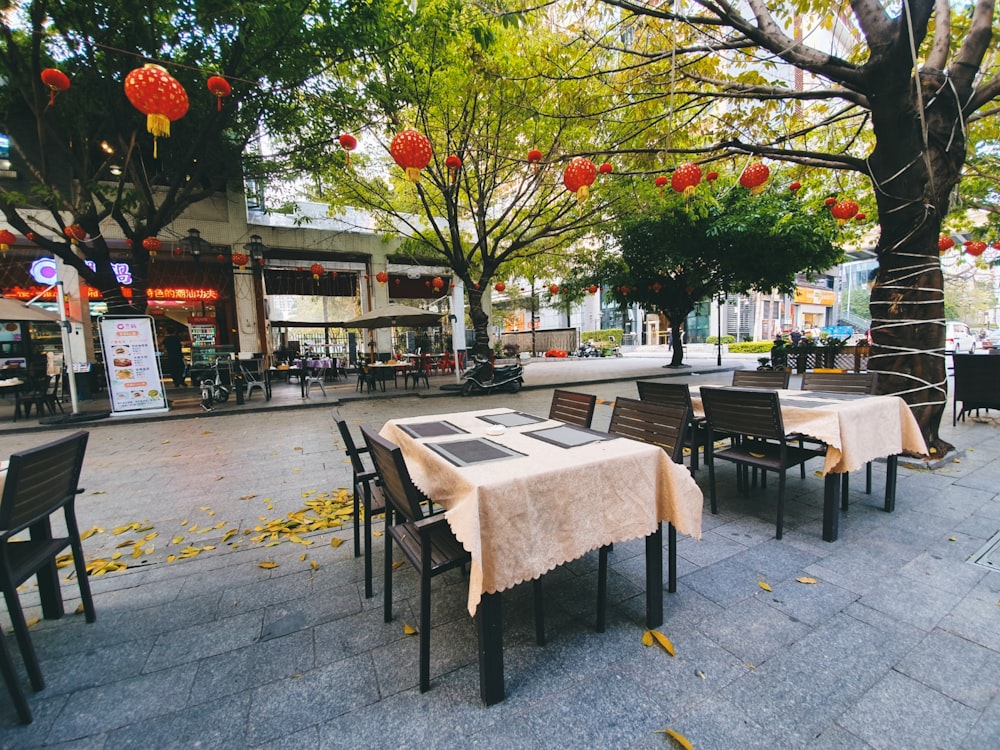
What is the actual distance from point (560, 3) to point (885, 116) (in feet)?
14.1

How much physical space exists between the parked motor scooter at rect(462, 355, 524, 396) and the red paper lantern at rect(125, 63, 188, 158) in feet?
28.2

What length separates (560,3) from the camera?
19.0ft

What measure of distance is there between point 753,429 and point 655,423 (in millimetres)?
1137

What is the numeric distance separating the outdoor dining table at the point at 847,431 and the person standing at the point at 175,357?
1753 centimetres

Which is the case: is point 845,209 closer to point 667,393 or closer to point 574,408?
point 667,393

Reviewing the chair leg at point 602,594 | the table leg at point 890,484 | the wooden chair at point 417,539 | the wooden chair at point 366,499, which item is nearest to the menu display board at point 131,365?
the wooden chair at point 366,499

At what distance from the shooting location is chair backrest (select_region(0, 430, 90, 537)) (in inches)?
67.7

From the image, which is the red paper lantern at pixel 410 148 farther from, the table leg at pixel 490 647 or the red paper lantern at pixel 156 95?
the table leg at pixel 490 647

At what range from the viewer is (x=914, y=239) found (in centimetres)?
446

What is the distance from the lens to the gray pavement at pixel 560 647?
1614 mm

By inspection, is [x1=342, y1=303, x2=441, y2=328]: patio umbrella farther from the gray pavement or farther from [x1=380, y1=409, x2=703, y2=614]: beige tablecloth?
[x1=380, y1=409, x2=703, y2=614]: beige tablecloth

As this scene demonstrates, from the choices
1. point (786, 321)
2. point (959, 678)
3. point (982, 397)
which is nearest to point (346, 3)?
point (959, 678)

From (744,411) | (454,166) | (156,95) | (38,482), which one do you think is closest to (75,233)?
(156,95)

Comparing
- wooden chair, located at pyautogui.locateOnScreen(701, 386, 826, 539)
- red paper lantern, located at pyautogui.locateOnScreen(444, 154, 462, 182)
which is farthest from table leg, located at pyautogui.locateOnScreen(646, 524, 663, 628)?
red paper lantern, located at pyautogui.locateOnScreen(444, 154, 462, 182)
